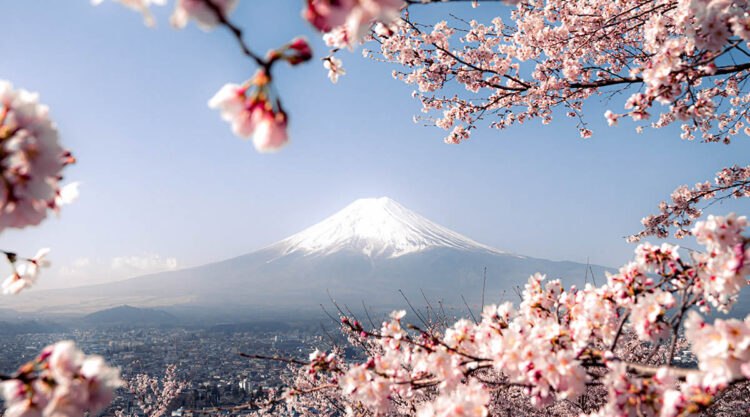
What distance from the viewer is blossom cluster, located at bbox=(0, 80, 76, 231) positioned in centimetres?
79

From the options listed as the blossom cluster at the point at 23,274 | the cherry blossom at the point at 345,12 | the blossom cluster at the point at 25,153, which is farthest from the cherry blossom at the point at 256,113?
the blossom cluster at the point at 23,274

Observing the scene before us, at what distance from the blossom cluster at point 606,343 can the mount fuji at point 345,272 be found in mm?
65760

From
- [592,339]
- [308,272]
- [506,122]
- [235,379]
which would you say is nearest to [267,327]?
[235,379]

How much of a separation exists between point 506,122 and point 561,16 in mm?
1673

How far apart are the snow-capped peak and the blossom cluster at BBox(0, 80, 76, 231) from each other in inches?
3167

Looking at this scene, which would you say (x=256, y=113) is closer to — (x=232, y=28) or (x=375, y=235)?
(x=232, y=28)

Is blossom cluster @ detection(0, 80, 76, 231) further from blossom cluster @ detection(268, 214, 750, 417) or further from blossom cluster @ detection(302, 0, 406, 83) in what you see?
blossom cluster @ detection(268, 214, 750, 417)

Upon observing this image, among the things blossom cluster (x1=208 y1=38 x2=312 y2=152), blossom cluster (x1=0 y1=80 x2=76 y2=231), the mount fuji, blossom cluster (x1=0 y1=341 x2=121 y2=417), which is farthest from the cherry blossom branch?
the mount fuji

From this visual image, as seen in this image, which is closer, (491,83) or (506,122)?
(491,83)

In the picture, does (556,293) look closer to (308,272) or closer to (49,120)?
(49,120)

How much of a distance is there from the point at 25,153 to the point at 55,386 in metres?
0.57

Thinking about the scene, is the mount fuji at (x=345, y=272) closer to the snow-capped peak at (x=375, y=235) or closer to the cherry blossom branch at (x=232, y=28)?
the snow-capped peak at (x=375, y=235)

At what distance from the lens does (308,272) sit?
76.1 m

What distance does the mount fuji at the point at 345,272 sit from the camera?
2852 inches
